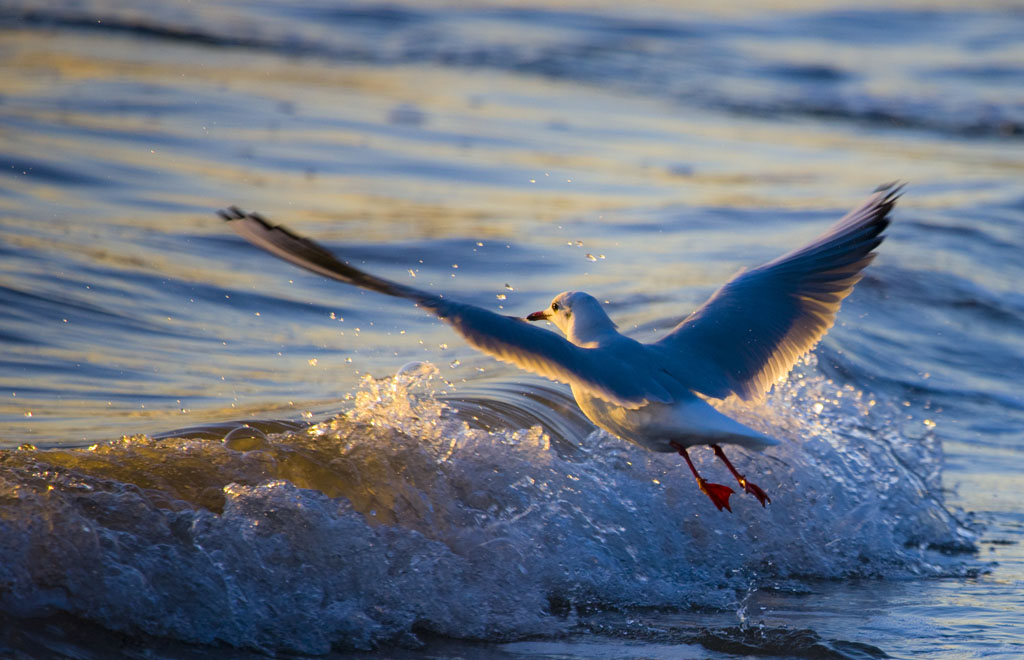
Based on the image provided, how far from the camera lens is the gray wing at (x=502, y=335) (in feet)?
14.3

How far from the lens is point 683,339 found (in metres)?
5.26

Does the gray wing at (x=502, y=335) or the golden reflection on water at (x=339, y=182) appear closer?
the gray wing at (x=502, y=335)

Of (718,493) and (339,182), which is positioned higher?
(339,182)

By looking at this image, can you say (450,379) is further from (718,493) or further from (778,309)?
(718,493)

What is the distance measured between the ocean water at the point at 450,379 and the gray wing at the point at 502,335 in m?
0.77

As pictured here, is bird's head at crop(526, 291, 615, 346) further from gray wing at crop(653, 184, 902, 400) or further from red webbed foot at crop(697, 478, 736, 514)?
red webbed foot at crop(697, 478, 736, 514)

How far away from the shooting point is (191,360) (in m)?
6.95

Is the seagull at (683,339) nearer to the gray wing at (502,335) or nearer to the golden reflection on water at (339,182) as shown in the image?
the gray wing at (502,335)

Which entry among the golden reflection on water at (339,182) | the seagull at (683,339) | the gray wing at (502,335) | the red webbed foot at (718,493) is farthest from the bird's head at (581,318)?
the golden reflection on water at (339,182)

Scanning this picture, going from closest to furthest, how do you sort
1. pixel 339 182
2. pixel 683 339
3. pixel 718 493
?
pixel 718 493 < pixel 683 339 < pixel 339 182

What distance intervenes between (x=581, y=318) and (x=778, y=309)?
2.77ft

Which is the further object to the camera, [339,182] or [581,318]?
[339,182]

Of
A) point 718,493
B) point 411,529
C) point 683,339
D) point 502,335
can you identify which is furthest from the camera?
point 683,339

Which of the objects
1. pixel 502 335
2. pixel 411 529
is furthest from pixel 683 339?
pixel 411 529
